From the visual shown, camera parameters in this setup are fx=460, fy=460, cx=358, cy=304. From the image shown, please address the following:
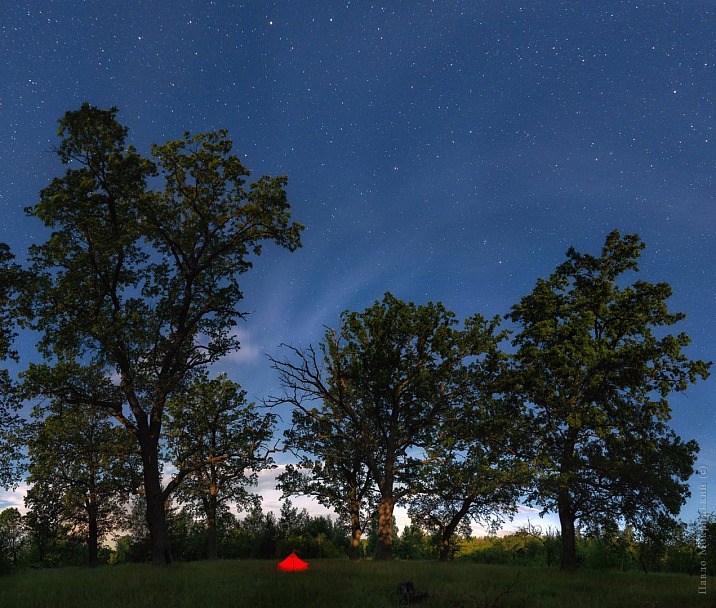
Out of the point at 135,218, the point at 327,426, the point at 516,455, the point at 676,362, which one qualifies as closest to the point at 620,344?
the point at 676,362

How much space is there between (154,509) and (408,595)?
14.0 m

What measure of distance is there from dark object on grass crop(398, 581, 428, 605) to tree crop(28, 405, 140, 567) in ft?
52.0

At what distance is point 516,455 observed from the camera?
23969 millimetres

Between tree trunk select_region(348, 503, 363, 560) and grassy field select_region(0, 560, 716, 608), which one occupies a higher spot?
grassy field select_region(0, 560, 716, 608)

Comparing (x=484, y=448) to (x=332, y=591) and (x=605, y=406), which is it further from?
(x=332, y=591)

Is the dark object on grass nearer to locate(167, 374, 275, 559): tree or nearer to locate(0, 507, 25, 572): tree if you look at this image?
locate(167, 374, 275, 559): tree

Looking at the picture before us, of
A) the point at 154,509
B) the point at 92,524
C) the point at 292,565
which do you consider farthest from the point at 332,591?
the point at 92,524

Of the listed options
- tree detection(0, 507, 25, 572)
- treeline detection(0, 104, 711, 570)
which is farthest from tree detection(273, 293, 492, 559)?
tree detection(0, 507, 25, 572)

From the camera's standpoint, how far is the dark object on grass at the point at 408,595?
34.9 feet

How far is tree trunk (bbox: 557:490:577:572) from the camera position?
2153cm

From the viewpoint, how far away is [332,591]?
1123 cm

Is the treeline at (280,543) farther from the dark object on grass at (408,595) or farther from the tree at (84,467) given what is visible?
the dark object on grass at (408,595)

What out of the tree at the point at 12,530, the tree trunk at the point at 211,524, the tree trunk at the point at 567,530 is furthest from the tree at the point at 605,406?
the tree at the point at 12,530

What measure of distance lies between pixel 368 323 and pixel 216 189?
38.9ft
